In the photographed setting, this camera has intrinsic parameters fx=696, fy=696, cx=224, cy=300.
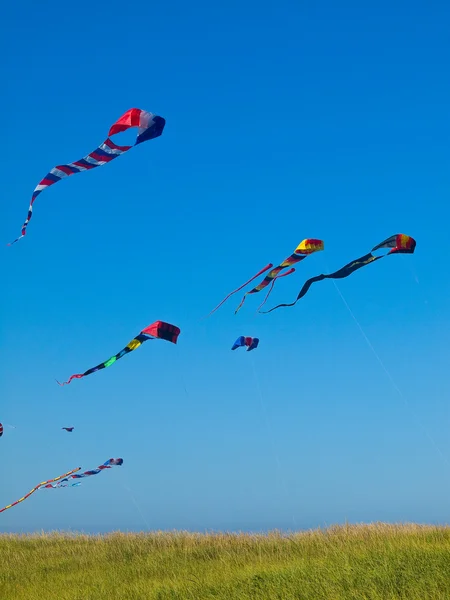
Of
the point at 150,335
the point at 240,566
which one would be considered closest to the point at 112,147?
the point at 150,335

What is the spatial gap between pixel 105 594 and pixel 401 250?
939 cm

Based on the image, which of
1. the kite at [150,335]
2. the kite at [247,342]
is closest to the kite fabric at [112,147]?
the kite at [150,335]

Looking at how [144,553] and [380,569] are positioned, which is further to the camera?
[144,553]

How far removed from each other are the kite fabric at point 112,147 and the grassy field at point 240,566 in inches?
328

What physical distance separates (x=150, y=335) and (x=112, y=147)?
14.5ft

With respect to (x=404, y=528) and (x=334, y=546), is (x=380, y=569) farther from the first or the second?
(x=404, y=528)

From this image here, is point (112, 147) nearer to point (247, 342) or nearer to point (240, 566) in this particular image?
point (247, 342)

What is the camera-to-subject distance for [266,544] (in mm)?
20031

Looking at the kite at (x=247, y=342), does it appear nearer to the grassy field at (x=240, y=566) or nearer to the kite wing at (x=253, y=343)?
the kite wing at (x=253, y=343)

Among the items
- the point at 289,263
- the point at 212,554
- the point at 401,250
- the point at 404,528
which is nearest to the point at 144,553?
the point at 212,554

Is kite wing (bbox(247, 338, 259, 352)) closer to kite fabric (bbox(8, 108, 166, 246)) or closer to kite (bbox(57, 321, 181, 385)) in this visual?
kite (bbox(57, 321, 181, 385))

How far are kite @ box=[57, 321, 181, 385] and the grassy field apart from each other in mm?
4862

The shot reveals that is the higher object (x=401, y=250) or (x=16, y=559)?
(x=401, y=250)

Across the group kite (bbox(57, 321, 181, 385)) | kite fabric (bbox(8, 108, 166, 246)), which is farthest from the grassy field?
kite fabric (bbox(8, 108, 166, 246))
